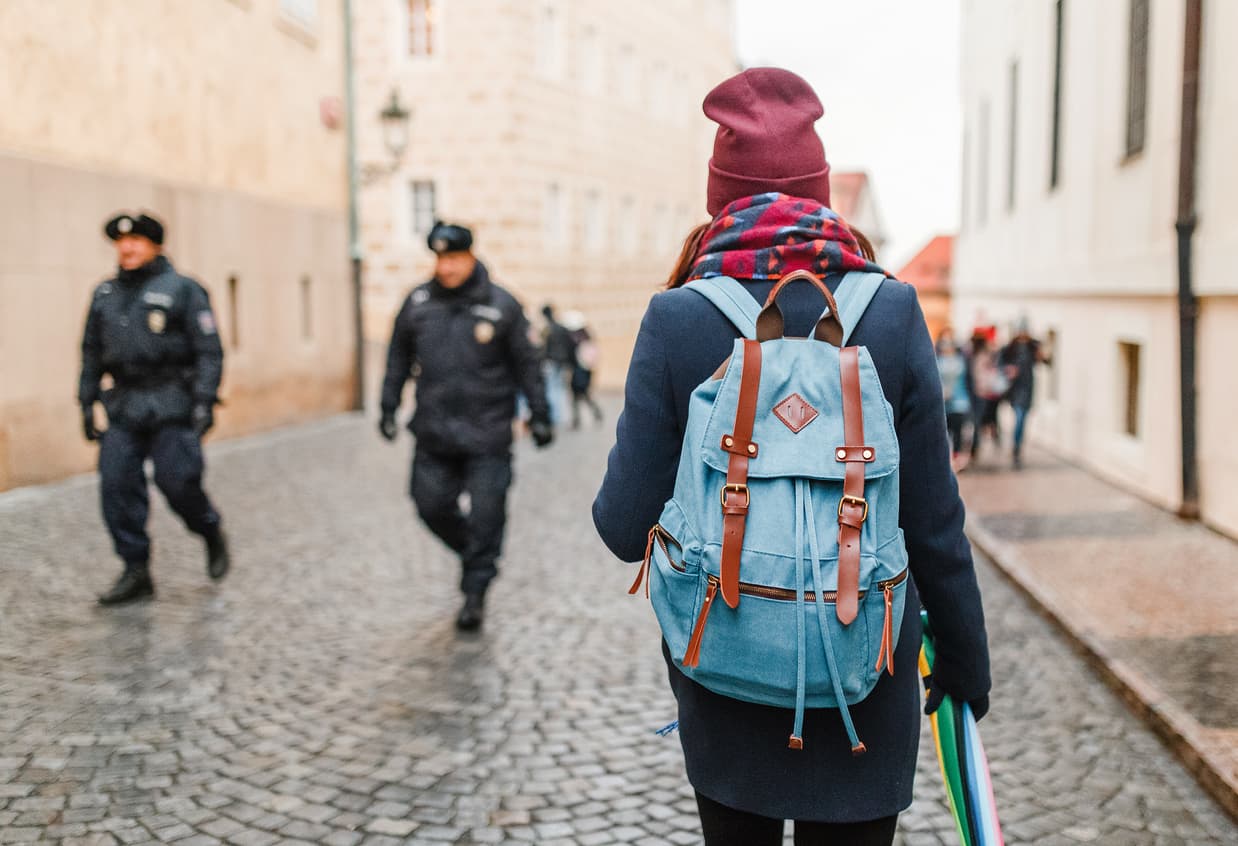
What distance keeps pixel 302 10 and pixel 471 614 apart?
11.9 metres

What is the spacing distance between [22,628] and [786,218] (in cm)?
503

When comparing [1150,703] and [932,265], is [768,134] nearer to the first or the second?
[1150,703]

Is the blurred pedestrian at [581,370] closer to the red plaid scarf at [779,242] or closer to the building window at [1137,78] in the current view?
the building window at [1137,78]

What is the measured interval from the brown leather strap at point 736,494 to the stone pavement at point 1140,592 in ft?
9.43

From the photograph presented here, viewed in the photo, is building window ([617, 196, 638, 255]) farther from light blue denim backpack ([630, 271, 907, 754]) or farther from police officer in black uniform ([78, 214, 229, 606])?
light blue denim backpack ([630, 271, 907, 754])

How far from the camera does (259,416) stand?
14.6m

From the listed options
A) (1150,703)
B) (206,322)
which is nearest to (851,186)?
(206,322)

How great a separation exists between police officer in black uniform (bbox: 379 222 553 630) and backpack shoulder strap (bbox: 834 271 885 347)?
13.0 feet

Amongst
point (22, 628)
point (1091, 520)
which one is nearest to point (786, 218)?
point (22, 628)

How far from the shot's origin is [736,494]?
75.0 inches

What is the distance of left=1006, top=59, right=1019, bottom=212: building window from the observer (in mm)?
18047

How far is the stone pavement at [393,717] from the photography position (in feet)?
12.8

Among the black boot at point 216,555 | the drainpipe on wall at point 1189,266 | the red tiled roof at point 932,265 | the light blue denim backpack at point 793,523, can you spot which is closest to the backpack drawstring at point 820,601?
the light blue denim backpack at point 793,523

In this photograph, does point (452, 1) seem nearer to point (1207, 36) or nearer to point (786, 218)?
point (1207, 36)
